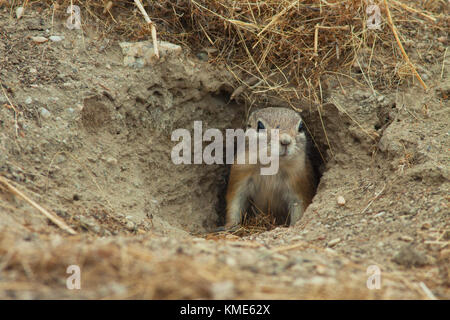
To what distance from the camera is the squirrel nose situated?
18.2 feet

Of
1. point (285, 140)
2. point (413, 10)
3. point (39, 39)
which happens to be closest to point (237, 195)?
point (285, 140)

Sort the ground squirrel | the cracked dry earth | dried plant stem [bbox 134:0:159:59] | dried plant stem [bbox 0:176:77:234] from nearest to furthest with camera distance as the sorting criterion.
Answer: the cracked dry earth → dried plant stem [bbox 0:176:77:234] → dried plant stem [bbox 134:0:159:59] → the ground squirrel

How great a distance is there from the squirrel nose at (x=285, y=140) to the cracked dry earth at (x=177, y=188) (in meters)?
0.74

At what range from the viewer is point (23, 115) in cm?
482

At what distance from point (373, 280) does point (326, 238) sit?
1.06 meters

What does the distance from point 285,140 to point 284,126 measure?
440 mm

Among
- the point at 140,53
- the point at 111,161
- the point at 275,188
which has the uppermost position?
the point at 140,53

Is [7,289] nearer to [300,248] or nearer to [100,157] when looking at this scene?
[300,248]

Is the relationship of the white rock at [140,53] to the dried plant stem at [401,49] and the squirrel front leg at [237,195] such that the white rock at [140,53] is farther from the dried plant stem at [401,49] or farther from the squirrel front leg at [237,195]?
the dried plant stem at [401,49]

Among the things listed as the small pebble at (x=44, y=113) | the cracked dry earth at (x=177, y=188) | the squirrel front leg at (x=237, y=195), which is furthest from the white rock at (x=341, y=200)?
the small pebble at (x=44, y=113)

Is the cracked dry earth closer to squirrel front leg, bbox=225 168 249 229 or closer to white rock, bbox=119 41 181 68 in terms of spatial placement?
white rock, bbox=119 41 181 68

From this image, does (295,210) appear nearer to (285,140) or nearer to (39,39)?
(285,140)

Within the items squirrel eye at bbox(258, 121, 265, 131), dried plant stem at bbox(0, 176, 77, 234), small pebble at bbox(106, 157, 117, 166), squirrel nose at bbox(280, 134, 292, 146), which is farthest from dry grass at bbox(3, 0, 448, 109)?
dried plant stem at bbox(0, 176, 77, 234)

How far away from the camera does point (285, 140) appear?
554 cm
